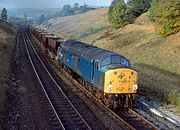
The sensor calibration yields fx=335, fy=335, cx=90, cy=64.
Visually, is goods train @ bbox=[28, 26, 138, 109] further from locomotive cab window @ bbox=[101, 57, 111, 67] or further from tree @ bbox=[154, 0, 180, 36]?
tree @ bbox=[154, 0, 180, 36]

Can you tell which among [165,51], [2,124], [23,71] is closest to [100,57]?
[2,124]

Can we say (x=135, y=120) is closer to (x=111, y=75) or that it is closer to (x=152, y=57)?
(x=111, y=75)

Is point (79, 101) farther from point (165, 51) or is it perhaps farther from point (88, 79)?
point (165, 51)

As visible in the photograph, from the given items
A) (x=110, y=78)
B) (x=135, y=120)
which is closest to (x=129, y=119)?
(x=135, y=120)

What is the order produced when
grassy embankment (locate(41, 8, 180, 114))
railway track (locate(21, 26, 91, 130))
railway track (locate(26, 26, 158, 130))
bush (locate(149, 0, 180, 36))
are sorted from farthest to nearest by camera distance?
bush (locate(149, 0, 180, 36)), grassy embankment (locate(41, 8, 180, 114)), railway track (locate(21, 26, 91, 130)), railway track (locate(26, 26, 158, 130))

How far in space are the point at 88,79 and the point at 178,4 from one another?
30308 millimetres

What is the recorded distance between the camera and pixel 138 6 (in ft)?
275

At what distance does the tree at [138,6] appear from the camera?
82688 millimetres

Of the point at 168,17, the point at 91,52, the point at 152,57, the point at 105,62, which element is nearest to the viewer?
the point at 105,62

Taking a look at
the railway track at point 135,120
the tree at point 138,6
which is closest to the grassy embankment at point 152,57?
the railway track at point 135,120

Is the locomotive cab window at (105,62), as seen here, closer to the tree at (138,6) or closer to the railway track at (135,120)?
the railway track at (135,120)

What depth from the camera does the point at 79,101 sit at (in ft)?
74.8

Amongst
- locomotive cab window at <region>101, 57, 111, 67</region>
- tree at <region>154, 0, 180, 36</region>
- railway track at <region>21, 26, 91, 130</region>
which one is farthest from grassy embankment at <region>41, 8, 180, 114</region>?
railway track at <region>21, 26, 91, 130</region>

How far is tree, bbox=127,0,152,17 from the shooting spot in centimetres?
8269
